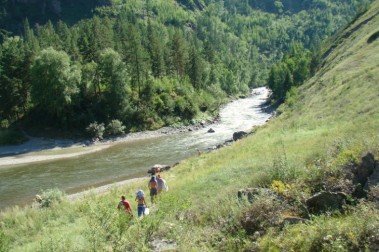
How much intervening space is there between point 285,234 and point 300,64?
10597 cm

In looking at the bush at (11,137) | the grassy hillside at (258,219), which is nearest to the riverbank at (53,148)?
the bush at (11,137)

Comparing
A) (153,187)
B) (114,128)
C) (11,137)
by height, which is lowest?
(153,187)

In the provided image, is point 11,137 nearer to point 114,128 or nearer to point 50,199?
point 114,128

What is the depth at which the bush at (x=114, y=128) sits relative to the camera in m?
72.2

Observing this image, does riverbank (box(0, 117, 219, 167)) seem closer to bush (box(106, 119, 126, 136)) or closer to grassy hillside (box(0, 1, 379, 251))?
bush (box(106, 119, 126, 136))

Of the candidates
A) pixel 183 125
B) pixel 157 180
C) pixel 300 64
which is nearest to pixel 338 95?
pixel 157 180

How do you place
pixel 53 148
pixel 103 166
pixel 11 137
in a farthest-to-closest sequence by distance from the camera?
pixel 11 137 → pixel 53 148 → pixel 103 166

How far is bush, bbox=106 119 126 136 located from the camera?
72188 mm

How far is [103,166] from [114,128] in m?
21.9

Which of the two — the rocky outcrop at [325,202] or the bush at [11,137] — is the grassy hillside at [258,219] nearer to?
the rocky outcrop at [325,202]

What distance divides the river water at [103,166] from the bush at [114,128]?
15.3 ft

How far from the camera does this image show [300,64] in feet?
361

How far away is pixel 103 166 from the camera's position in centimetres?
5094

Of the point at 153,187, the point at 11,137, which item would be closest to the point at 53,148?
the point at 11,137
